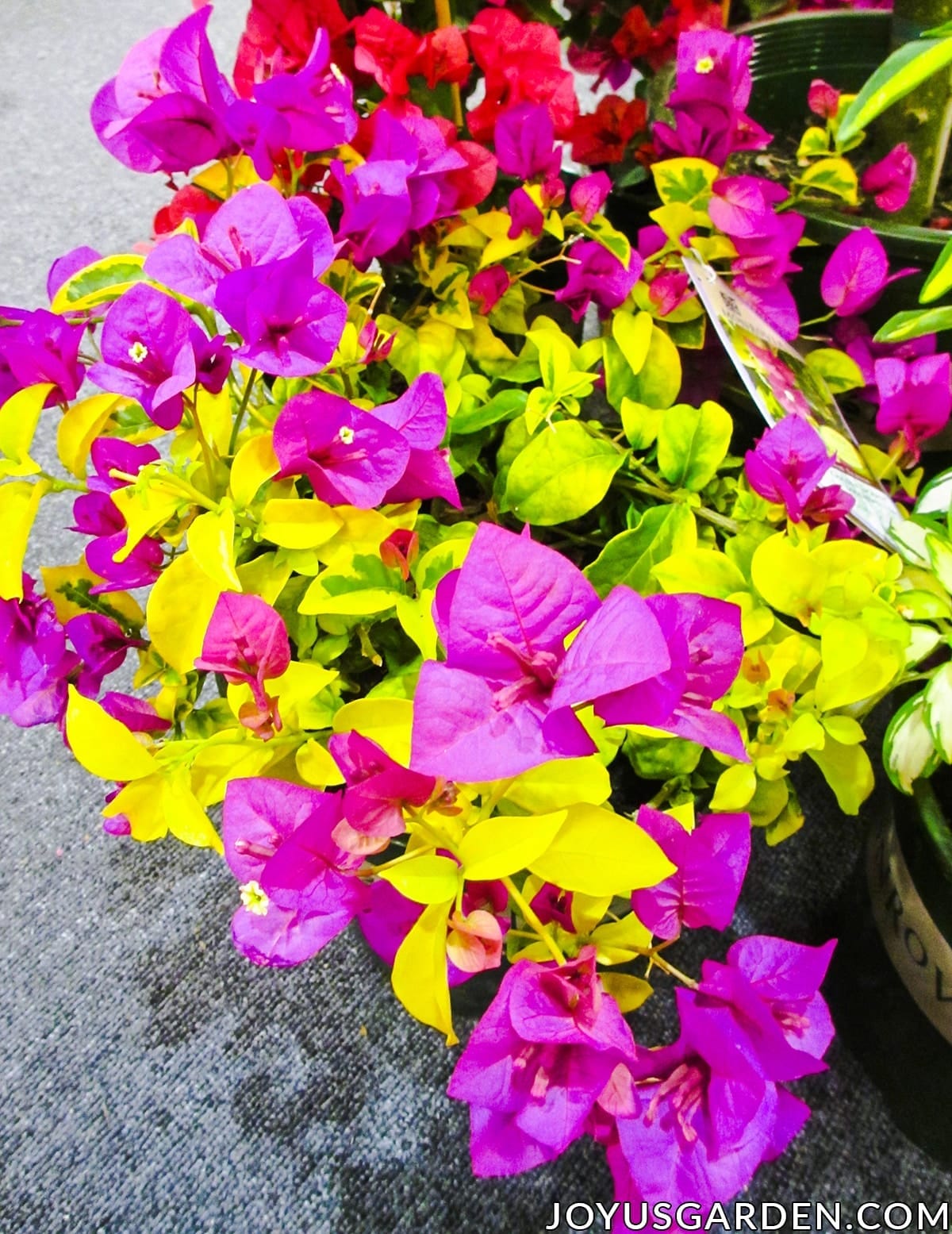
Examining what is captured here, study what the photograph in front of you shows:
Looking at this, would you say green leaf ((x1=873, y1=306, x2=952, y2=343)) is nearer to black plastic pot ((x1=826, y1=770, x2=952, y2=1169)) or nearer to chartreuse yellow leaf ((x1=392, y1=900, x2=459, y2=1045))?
black plastic pot ((x1=826, y1=770, x2=952, y2=1169))

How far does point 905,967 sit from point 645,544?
32 cm

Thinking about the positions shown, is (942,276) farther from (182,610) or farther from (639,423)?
(182,610)

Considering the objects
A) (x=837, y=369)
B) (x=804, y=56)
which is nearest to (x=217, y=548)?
(x=837, y=369)

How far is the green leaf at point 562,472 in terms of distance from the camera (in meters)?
0.51

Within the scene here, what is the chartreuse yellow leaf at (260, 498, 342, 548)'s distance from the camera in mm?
447

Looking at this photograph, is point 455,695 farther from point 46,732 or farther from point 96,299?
point 46,732

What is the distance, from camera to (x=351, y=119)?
0.51 meters

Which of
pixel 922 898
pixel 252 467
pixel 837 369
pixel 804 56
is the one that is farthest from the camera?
pixel 804 56

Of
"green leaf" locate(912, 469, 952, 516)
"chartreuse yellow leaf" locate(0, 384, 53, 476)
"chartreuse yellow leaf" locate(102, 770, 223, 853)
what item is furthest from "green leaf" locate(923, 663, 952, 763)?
"chartreuse yellow leaf" locate(0, 384, 53, 476)

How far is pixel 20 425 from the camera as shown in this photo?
1.49 ft

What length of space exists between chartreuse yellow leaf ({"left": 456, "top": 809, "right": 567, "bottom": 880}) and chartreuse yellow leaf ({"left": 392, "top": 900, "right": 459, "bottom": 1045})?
0.03 metres

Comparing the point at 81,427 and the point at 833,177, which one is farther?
the point at 833,177

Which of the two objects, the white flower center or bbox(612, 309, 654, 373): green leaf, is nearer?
the white flower center

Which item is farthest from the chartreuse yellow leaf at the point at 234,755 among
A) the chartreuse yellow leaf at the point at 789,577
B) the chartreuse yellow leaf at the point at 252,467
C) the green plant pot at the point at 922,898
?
the green plant pot at the point at 922,898
